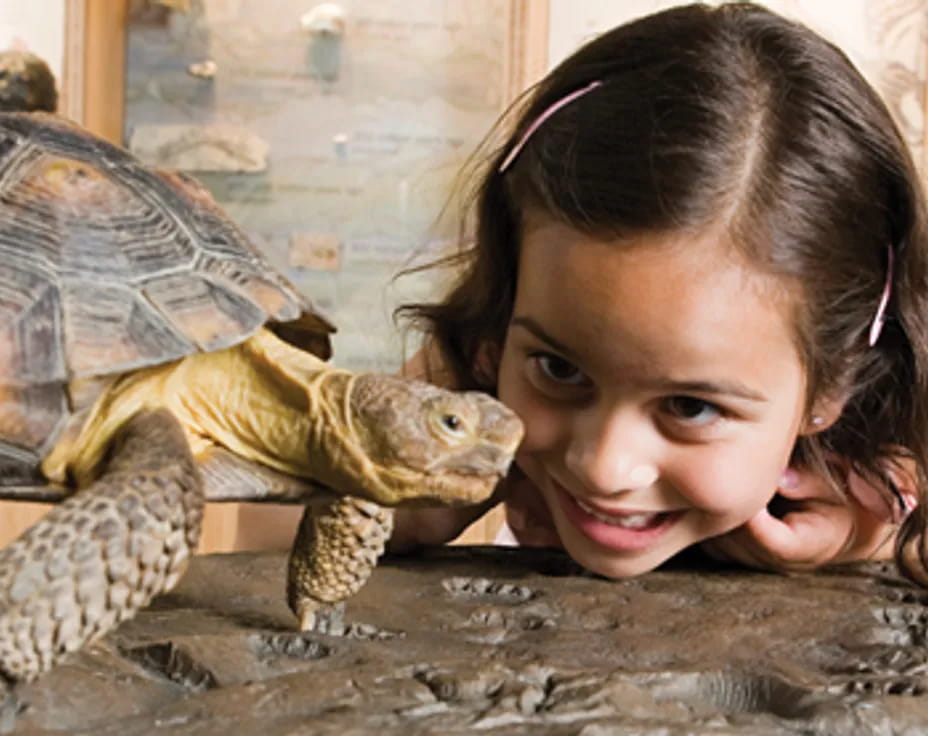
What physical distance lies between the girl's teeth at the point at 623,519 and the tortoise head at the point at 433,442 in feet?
1.08

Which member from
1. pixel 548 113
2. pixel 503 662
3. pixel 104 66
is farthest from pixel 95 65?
pixel 503 662

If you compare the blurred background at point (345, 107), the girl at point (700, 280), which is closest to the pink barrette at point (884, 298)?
the girl at point (700, 280)

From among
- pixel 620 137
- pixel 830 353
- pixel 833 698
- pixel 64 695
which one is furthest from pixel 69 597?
pixel 830 353

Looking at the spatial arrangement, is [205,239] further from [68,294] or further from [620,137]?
[620,137]

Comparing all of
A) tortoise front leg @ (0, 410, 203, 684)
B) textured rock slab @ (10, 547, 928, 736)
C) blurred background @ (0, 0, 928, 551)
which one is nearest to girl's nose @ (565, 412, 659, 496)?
textured rock slab @ (10, 547, 928, 736)

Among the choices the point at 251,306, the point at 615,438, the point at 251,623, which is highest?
the point at 251,306

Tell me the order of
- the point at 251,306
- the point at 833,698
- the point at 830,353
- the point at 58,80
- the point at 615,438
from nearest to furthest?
1. the point at 833,698
2. the point at 251,306
3. the point at 615,438
4. the point at 830,353
5. the point at 58,80

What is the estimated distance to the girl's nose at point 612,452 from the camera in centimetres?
105

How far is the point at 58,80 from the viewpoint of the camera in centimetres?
200

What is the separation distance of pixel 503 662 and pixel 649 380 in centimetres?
29

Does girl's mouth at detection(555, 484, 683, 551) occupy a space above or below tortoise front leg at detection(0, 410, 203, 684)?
below

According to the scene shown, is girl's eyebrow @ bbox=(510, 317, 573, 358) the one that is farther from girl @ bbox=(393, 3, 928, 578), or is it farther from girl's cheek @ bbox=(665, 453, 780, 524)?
girl's cheek @ bbox=(665, 453, 780, 524)

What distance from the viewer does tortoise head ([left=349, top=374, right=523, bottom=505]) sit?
0.84 meters

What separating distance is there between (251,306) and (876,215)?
24.2 inches
